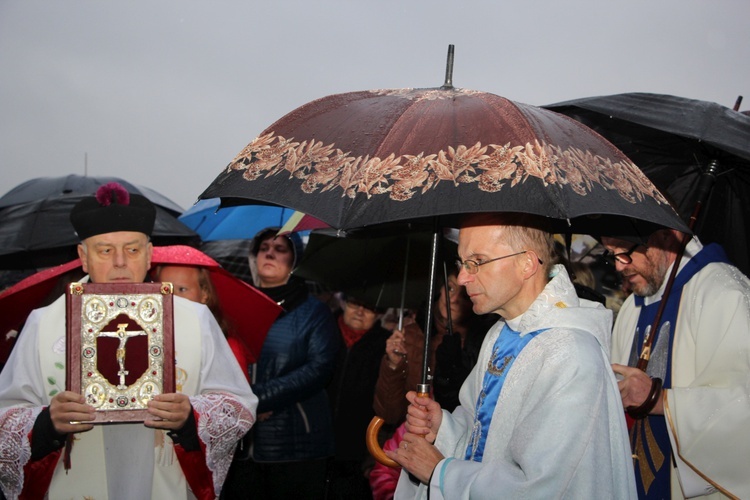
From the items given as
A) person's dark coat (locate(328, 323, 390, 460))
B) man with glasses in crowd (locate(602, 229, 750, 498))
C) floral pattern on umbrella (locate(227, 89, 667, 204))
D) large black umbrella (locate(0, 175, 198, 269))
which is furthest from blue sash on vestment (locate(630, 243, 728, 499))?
large black umbrella (locate(0, 175, 198, 269))

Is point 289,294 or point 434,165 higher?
point 434,165

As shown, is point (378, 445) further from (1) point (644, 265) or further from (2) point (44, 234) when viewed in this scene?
(2) point (44, 234)

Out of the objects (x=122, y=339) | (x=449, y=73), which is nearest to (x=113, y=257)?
(x=122, y=339)

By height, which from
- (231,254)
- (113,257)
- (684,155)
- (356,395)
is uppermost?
(684,155)

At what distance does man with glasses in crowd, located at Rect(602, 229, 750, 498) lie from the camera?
11.1 feet

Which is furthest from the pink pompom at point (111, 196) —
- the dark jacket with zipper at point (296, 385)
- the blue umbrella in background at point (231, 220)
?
the blue umbrella in background at point (231, 220)

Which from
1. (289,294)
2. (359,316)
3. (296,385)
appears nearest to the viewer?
(296,385)

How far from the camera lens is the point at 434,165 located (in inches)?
102

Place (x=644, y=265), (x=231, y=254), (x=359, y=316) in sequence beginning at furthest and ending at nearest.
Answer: (x=231, y=254), (x=359, y=316), (x=644, y=265)

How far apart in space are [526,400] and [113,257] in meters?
2.10

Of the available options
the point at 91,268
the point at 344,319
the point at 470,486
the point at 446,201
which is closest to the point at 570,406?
the point at 470,486

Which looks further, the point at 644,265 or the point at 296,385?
the point at 296,385

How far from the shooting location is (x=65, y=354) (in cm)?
348

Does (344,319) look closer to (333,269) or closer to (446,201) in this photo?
(333,269)
